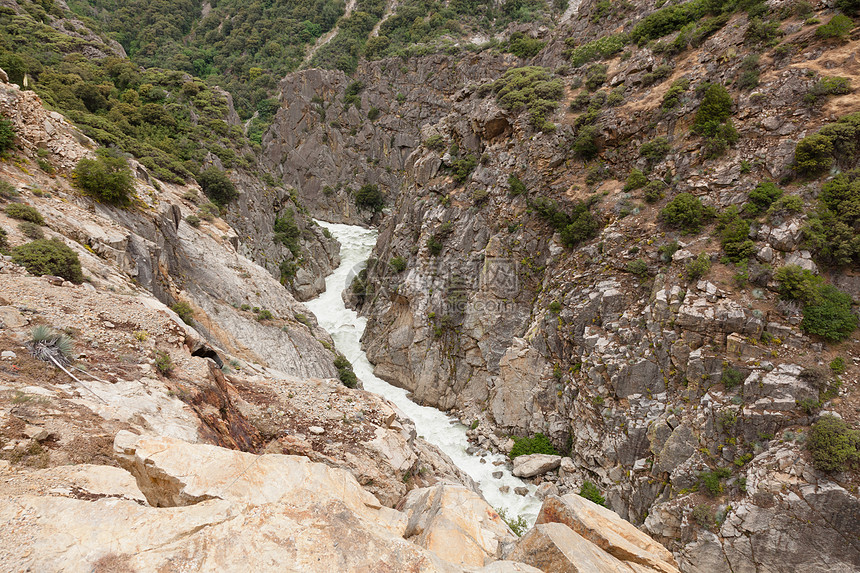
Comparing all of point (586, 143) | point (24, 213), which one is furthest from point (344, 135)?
point (24, 213)

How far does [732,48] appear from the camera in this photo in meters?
22.0

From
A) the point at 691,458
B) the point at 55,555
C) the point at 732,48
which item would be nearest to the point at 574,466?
the point at 691,458

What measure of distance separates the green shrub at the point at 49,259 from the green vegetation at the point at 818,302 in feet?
87.3

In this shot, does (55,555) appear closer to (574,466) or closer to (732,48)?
(574,466)

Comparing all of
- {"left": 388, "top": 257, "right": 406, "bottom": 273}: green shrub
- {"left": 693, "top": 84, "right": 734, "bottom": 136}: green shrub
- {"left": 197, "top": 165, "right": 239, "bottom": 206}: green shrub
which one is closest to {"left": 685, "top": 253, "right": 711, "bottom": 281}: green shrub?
{"left": 693, "top": 84, "right": 734, "bottom": 136}: green shrub

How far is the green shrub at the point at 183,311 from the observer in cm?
1733

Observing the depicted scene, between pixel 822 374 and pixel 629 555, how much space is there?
12272 mm

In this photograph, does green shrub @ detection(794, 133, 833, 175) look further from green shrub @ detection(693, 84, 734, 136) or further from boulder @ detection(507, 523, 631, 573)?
boulder @ detection(507, 523, 631, 573)

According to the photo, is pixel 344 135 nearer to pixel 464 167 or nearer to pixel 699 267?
pixel 464 167

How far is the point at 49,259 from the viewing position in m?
11.5

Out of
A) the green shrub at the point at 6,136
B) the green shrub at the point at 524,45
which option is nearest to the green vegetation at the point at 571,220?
the green shrub at the point at 524,45

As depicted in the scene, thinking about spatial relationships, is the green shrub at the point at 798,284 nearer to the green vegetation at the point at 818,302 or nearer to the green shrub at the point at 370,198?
the green vegetation at the point at 818,302

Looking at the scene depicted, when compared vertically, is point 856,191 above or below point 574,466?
above

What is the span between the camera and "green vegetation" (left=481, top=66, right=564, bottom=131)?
28016 millimetres
